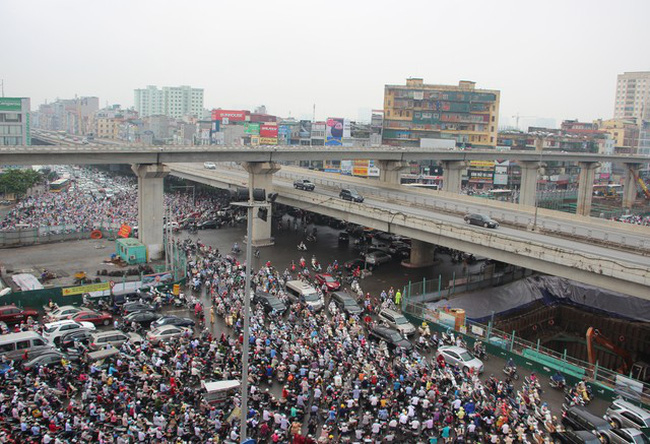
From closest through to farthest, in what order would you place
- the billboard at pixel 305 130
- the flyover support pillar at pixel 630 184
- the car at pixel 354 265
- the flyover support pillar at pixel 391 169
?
the car at pixel 354 265, the flyover support pillar at pixel 391 169, the flyover support pillar at pixel 630 184, the billboard at pixel 305 130

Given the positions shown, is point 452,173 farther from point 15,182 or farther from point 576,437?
point 15,182

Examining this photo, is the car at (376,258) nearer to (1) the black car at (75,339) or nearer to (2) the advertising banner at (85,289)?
(2) the advertising banner at (85,289)

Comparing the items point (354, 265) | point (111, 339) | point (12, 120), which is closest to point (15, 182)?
point (12, 120)

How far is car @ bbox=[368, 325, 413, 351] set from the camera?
24.7 meters

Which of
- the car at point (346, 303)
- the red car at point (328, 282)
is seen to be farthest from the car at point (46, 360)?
the red car at point (328, 282)

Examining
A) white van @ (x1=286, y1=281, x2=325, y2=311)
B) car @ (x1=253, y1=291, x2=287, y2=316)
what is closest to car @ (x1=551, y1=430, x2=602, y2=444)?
car @ (x1=253, y1=291, x2=287, y2=316)

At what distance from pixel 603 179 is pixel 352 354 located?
4475 inches

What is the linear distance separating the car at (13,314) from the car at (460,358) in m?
19.6

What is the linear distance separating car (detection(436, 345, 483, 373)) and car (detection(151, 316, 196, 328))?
1166cm

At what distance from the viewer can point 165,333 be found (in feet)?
80.5

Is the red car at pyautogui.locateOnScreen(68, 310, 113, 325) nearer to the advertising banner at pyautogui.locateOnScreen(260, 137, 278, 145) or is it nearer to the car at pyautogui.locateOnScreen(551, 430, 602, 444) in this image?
the car at pyautogui.locateOnScreen(551, 430, 602, 444)

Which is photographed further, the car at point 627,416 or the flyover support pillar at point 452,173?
the flyover support pillar at point 452,173

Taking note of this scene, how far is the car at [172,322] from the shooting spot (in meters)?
25.6

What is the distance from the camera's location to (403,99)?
111m
